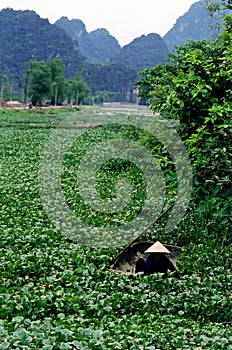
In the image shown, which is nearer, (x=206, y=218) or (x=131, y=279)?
(x=131, y=279)

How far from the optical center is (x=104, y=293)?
5.16m

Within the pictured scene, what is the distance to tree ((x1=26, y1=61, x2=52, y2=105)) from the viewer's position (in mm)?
50344

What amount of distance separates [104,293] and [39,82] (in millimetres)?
47583

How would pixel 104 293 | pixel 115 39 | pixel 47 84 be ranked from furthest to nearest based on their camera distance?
1. pixel 115 39
2. pixel 47 84
3. pixel 104 293

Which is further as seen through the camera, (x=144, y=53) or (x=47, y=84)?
(x=144, y=53)

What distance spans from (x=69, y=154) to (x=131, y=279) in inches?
420

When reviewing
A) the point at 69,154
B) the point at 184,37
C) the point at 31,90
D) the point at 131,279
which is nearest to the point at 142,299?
the point at 131,279

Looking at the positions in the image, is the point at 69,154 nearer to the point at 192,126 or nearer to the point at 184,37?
the point at 192,126

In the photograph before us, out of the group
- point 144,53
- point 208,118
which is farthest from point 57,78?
point 144,53

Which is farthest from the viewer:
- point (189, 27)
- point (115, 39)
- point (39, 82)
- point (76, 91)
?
point (115, 39)

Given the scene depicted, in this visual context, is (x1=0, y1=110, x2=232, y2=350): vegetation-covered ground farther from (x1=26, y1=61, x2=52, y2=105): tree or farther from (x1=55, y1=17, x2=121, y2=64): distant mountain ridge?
(x1=55, y1=17, x2=121, y2=64): distant mountain ridge

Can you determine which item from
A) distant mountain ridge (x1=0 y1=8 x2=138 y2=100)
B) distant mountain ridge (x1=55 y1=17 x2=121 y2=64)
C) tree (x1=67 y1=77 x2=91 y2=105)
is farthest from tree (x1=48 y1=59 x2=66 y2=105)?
distant mountain ridge (x1=55 y1=17 x2=121 y2=64)

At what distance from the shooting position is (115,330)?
4.25m

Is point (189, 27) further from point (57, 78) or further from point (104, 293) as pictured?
point (104, 293)
